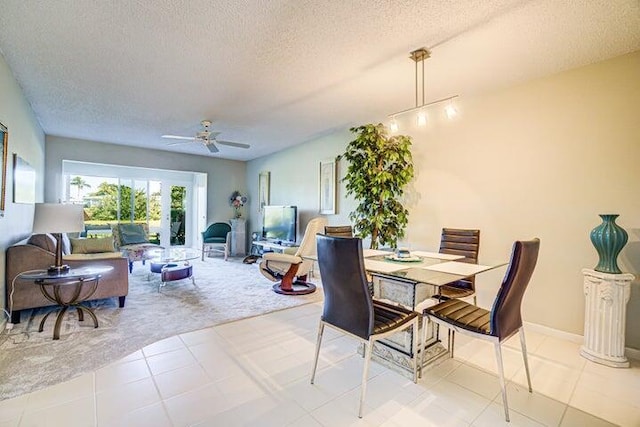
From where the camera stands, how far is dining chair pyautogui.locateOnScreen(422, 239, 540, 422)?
1678 mm

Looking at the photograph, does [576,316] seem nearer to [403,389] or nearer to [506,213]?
[506,213]

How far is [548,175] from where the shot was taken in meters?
2.87

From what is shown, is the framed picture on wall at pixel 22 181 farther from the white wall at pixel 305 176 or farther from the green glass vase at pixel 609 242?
the green glass vase at pixel 609 242

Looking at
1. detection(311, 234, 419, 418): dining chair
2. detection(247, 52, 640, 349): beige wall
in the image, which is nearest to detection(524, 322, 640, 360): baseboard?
detection(247, 52, 640, 349): beige wall

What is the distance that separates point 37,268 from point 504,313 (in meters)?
4.08

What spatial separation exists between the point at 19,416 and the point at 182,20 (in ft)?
8.66

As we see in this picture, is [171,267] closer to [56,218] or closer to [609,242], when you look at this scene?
[56,218]

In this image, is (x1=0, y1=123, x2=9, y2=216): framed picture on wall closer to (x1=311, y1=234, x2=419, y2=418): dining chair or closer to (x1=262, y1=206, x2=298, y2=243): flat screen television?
(x1=311, y1=234, x2=419, y2=418): dining chair

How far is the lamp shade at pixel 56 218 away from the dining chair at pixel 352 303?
2359mm

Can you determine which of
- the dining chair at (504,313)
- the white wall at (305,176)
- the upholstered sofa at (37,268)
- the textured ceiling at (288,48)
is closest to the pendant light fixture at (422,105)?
the textured ceiling at (288,48)

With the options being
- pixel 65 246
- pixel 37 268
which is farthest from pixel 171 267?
pixel 37 268

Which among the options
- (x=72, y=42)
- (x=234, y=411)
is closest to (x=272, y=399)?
(x=234, y=411)

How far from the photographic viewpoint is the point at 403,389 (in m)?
1.95

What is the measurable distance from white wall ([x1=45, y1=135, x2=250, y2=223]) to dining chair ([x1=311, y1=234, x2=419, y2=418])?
249 inches
